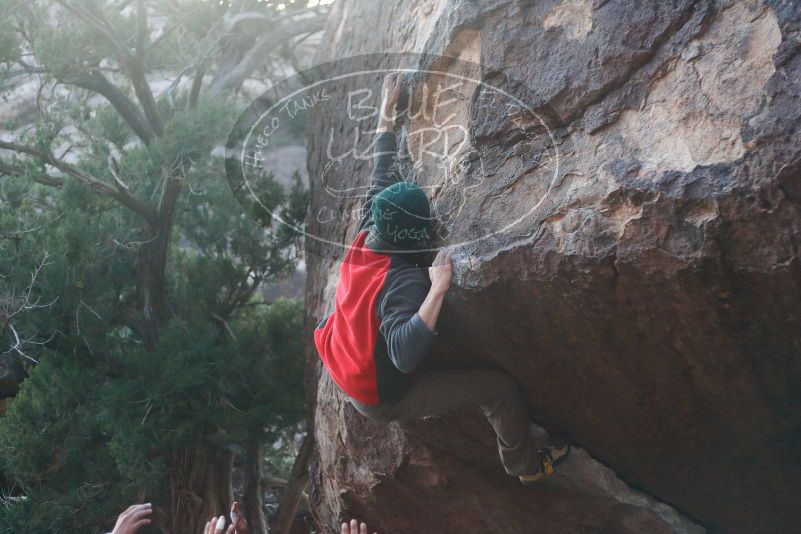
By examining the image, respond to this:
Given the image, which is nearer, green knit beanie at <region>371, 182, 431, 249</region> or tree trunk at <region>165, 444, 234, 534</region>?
green knit beanie at <region>371, 182, 431, 249</region>

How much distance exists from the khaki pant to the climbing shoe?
9cm

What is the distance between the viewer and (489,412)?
3.37 metres

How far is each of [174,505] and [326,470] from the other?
6.81 ft

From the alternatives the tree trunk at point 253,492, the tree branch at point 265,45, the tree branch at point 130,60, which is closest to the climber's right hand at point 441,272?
the tree branch at point 130,60

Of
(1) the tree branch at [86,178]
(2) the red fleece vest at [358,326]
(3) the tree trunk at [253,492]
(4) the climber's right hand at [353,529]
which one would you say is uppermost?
(1) the tree branch at [86,178]

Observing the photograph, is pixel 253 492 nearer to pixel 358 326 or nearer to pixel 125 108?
pixel 125 108

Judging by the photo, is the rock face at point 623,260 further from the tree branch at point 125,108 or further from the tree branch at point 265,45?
the tree branch at point 265,45

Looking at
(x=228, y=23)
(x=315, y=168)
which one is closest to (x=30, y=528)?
(x=315, y=168)

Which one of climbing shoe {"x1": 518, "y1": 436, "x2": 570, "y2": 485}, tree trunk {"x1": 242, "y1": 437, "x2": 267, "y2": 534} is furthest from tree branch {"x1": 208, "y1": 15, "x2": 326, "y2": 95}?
climbing shoe {"x1": 518, "y1": 436, "x2": 570, "y2": 485}

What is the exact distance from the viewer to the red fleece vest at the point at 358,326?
118 inches

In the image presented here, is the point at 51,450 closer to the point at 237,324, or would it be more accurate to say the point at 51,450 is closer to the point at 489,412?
the point at 237,324

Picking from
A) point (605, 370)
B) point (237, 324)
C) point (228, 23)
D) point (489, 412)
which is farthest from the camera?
point (228, 23)

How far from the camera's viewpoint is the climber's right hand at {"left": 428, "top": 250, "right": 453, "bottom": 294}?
279cm

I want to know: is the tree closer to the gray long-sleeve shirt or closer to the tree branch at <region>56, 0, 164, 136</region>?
the tree branch at <region>56, 0, 164, 136</region>
